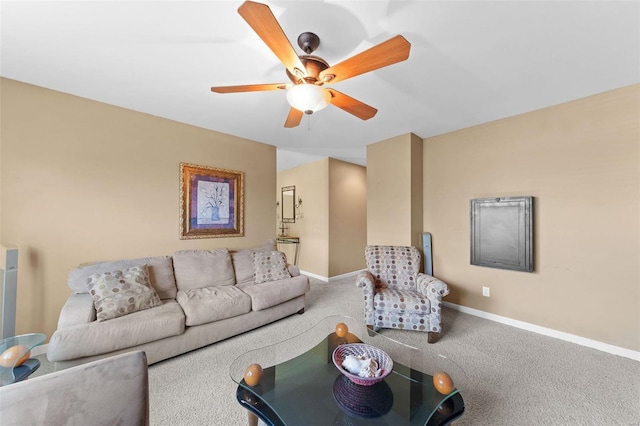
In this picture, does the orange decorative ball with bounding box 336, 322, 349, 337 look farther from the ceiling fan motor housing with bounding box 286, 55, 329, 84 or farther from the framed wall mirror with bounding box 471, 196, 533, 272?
the framed wall mirror with bounding box 471, 196, 533, 272

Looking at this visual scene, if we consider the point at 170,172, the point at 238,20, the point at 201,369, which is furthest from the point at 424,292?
the point at 170,172

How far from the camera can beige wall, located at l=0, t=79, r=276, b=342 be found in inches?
85.6

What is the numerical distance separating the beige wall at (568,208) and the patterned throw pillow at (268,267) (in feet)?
7.81

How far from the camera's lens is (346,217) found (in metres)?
5.16

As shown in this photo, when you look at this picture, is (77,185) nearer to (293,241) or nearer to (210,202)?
(210,202)

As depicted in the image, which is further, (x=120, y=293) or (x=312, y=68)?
(x=120, y=293)

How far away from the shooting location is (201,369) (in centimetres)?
201

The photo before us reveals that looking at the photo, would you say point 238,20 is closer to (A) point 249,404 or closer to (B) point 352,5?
(B) point 352,5

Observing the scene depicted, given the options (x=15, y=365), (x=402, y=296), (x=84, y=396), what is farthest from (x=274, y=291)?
(x=84, y=396)

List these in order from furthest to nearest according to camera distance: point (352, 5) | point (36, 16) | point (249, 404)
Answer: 1. point (36, 16)
2. point (352, 5)
3. point (249, 404)

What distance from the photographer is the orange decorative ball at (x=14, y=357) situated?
4.18ft

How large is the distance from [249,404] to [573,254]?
10.9 ft

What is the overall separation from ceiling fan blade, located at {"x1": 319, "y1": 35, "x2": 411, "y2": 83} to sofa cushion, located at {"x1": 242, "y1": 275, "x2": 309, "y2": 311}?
85.4 inches

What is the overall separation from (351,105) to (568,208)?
8.65 ft
